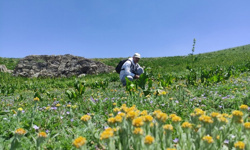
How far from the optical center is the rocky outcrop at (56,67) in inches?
860

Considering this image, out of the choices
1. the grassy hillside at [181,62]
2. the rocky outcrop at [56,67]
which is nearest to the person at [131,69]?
the grassy hillside at [181,62]

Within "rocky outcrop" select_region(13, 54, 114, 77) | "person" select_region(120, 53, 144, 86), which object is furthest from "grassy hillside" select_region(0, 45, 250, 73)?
"person" select_region(120, 53, 144, 86)

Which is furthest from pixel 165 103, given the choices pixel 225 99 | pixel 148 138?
pixel 148 138

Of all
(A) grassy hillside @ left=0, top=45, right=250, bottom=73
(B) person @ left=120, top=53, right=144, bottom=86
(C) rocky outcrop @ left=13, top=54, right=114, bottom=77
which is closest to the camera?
(B) person @ left=120, top=53, right=144, bottom=86

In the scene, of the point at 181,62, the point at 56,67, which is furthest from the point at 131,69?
the point at 181,62

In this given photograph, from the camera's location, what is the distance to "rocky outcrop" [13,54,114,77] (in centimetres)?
2184

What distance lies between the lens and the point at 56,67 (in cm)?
2275

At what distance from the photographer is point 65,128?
352 centimetres

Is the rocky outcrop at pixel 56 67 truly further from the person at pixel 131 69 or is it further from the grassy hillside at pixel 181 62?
the person at pixel 131 69

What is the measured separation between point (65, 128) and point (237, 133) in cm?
289

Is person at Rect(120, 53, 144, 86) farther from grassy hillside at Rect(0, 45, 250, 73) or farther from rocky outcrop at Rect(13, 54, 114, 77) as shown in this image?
rocky outcrop at Rect(13, 54, 114, 77)

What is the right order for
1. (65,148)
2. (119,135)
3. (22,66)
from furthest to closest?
1. (22,66)
2. (65,148)
3. (119,135)

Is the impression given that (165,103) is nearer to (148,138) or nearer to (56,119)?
(56,119)

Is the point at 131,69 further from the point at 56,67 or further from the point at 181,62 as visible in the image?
the point at 181,62
